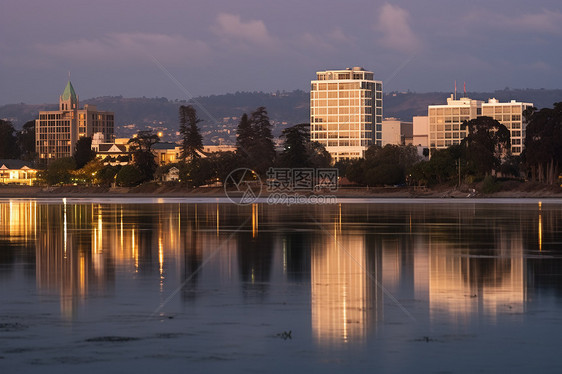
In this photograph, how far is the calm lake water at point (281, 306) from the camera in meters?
12.7

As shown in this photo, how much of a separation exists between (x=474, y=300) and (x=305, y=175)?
15686cm

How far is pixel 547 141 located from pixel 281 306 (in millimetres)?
124228

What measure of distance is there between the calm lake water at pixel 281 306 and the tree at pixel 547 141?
106 meters

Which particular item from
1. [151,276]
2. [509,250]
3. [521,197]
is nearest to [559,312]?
[151,276]

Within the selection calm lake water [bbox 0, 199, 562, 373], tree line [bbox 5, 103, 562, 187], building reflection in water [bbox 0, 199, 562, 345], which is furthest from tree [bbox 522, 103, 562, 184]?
calm lake water [bbox 0, 199, 562, 373]

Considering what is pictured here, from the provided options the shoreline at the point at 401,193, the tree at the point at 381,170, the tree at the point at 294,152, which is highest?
the tree at the point at 294,152

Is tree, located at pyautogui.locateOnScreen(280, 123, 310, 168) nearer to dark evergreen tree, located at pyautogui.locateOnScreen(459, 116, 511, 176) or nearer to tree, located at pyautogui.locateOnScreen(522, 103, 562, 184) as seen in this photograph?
dark evergreen tree, located at pyautogui.locateOnScreen(459, 116, 511, 176)

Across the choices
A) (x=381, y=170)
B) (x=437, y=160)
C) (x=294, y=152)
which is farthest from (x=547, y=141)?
(x=294, y=152)

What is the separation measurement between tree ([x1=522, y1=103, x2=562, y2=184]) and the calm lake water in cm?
10575

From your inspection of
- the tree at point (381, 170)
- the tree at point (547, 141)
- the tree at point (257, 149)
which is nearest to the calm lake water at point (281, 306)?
the tree at point (547, 141)

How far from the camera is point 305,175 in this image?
575ft

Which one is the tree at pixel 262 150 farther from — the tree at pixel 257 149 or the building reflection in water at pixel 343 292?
the building reflection in water at pixel 343 292

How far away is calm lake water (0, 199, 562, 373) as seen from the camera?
41.8 ft

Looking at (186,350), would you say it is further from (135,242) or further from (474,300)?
(135,242)
